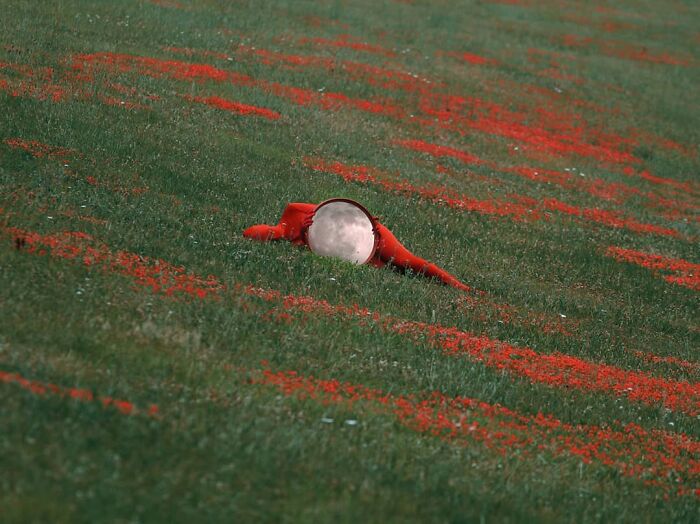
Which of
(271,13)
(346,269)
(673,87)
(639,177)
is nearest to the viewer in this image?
(346,269)

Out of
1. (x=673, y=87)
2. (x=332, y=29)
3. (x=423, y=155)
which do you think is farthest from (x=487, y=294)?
(x=673, y=87)

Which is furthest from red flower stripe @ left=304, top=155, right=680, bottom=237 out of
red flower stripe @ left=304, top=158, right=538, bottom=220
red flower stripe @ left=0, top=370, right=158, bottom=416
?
red flower stripe @ left=0, top=370, right=158, bottom=416

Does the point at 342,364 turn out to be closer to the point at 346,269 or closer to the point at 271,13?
the point at 346,269

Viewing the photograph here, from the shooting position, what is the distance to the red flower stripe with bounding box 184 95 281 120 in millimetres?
23469

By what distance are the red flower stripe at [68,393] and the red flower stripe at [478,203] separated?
1340cm

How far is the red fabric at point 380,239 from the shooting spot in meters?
14.4

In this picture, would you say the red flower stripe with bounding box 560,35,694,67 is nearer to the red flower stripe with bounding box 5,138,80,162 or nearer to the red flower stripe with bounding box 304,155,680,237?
the red flower stripe with bounding box 304,155,680,237

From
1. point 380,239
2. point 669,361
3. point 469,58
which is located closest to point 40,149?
point 380,239

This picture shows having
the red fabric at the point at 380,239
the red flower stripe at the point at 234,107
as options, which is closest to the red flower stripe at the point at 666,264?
the red fabric at the point at 380,239

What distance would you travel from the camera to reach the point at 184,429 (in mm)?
7234

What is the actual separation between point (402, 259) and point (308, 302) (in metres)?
3.35

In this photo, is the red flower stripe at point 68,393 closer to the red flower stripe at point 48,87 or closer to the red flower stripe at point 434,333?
the red flower stripe at point 434,333

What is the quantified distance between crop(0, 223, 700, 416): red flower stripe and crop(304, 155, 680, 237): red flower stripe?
8.64 meters

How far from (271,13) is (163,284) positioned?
29354mm
